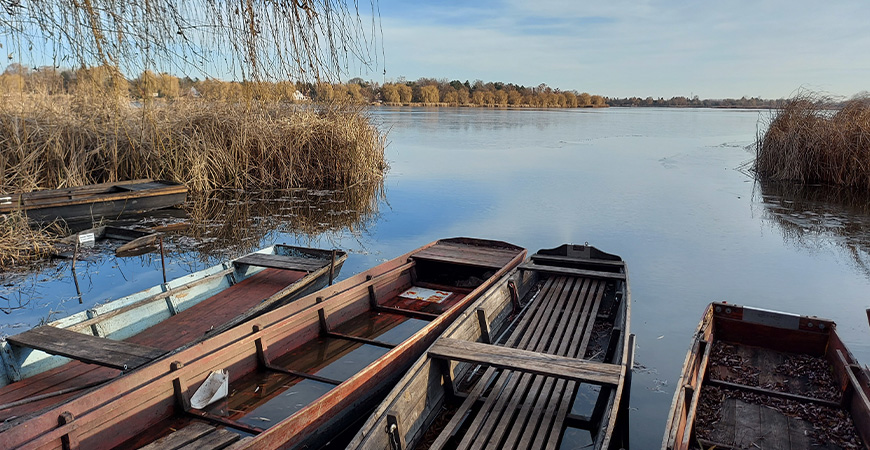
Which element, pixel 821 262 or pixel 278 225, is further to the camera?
pixel 278 225

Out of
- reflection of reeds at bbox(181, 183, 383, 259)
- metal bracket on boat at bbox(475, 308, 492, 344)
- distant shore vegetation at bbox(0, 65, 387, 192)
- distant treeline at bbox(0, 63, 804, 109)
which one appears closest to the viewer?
distant treeline at bbox(0, 63, 804, 109)

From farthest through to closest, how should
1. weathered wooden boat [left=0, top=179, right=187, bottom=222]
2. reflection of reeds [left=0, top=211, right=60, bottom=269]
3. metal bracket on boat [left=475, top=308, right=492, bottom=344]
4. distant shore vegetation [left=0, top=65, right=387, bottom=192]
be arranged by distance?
distant shore vegetation [left=0, top=65, right=387, bottom=192]
weathered wooden boat [left=0, top=179, right=187, bottom=222]
reflection of reeds [left=0, top=211, right=60, bottom=269]
metal bracket on boat [left=475, top=308, right=492, bottom=344]

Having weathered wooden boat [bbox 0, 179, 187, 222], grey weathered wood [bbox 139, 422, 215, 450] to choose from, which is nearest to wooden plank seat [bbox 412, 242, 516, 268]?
grey weathered wood [bbox 139, 422, 215, 450]

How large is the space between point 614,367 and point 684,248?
759 cm

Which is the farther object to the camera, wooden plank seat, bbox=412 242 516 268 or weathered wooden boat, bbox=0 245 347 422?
wooden plank seat, bbox=412 242 516 268

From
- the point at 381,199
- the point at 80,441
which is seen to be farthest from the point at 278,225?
the point at 80,441

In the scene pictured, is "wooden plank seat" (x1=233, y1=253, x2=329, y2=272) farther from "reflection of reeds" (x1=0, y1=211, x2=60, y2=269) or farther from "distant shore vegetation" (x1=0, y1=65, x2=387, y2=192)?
"distant shore vegetation" (x1=0, y1=65, x2=387, y2=192)

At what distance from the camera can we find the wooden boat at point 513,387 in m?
4.21

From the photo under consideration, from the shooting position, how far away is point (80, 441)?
3787mm

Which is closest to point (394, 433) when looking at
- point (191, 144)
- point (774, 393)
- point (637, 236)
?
point (774, 393)

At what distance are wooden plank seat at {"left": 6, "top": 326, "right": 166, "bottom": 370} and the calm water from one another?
2.44 m

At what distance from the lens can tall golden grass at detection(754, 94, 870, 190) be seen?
1662 centimetres

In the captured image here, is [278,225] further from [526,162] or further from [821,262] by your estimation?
[526,162]

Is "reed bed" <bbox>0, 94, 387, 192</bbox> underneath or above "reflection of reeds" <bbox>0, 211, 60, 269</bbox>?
above
